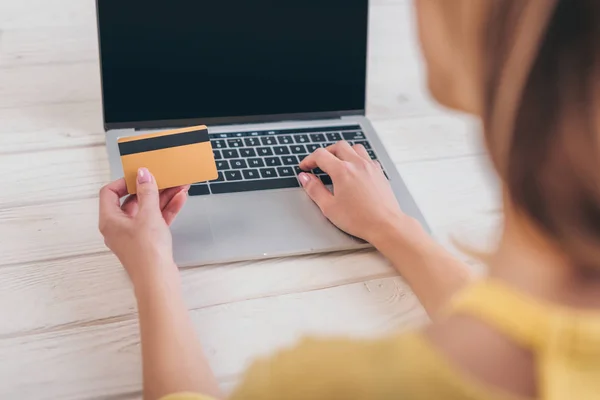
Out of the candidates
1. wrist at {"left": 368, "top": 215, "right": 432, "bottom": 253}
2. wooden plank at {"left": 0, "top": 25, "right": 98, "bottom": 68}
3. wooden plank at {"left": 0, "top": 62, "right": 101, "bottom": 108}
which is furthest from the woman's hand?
wooden plank at {"left": 0, "top": 25, "right": 98, "bottom": 68}

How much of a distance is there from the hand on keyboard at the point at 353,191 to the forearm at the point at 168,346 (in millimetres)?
204

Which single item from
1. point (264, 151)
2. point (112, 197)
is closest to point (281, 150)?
point (264, 151)

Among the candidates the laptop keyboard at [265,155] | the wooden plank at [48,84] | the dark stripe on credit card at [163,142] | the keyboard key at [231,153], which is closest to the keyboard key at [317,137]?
the laptop keyboard at [265,155]

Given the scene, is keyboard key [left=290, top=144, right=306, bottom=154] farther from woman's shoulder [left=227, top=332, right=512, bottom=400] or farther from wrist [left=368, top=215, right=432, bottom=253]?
woman's shoulder [left=227, top=332, right=512, bottom=400]

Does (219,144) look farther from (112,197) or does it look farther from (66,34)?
(66,34)

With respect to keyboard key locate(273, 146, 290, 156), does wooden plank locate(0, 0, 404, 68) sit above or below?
above

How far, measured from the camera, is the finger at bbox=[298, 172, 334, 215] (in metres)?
0.77

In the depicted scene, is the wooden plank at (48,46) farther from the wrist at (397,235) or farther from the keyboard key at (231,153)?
the wrist at (397,235)

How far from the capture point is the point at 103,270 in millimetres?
702

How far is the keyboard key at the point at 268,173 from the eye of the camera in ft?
2.68

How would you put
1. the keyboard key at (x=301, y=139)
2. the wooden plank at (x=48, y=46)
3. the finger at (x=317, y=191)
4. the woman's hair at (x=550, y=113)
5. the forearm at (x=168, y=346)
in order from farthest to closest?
the wooden plank at (x=48, y=46)
the keyboard key at (x=301, y=139)
the finger at (x=317, y=191)
the forearm at (x=168, y=346)
the woman's hair at (x=550, y=113)

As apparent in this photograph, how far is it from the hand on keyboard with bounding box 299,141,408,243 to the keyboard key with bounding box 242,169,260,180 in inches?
2.0

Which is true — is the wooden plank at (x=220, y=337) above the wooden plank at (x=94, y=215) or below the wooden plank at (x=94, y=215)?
below

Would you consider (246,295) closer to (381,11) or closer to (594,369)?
(594,369)
